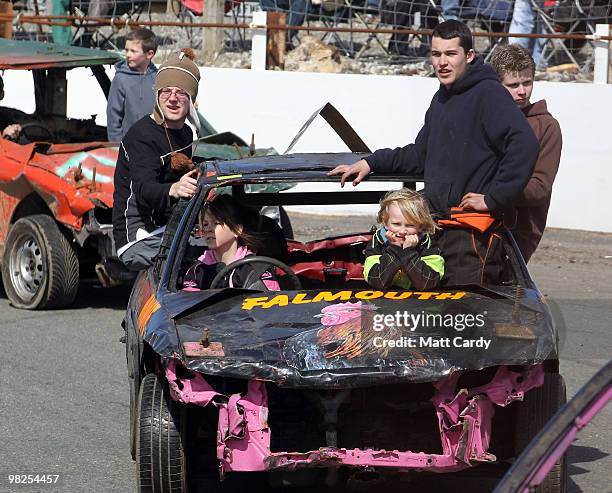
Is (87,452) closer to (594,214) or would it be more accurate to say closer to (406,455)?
(406,455)

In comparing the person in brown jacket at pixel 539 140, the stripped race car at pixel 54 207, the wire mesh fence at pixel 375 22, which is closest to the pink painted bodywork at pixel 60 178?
the stripped race car at pixel 54 207

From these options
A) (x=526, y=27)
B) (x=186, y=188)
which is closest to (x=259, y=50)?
(x=526, y=27)

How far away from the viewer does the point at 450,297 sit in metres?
5.05

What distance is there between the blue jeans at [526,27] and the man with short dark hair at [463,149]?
9787mm

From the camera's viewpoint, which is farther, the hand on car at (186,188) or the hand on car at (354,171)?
the hand on car at (186,188)

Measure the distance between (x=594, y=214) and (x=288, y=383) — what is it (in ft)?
32.0

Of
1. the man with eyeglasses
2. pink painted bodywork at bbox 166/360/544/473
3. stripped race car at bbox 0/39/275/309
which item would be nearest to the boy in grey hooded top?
stripped race car at bbox 0/39/275/309

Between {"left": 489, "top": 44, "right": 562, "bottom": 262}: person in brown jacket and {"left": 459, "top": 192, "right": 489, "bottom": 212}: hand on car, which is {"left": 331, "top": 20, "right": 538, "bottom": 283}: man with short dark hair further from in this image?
{"left": 489, "top": 44, "right": 562, "bottom": 262}: person in brown jacket

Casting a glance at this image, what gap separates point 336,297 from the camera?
5113 mm

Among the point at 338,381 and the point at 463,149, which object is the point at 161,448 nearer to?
the point at 338,381

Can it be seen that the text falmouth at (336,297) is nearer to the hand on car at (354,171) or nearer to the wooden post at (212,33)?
the hand on car at (354,171)

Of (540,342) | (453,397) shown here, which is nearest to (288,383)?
(453,397)

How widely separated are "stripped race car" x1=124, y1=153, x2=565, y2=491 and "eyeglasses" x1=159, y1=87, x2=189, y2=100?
1.80m

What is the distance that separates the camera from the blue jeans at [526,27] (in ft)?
50.5
